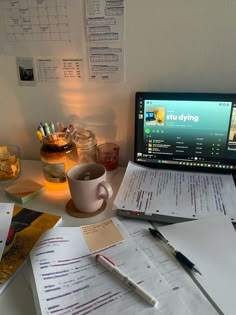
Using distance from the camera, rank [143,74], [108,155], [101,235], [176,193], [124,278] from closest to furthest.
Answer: [124,278]
[101,235]
[176,193]
[143,74]
[108,155]

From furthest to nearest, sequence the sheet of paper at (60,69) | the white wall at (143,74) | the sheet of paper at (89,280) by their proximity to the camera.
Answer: the sheet of paper at (60,69) → the white wall at (143,74) → the sheet of paper at (89,280)

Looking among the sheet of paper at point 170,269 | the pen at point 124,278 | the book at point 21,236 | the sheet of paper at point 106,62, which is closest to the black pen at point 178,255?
the sheet of paper at point 170,269

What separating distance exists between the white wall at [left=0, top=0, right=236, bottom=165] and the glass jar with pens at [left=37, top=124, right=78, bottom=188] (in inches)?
5.2

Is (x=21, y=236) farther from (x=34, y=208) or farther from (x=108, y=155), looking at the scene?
(x=108, y=155)

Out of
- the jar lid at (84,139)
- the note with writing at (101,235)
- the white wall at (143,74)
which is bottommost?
the note with writing at (101,235)

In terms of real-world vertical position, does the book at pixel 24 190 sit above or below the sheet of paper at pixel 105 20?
below

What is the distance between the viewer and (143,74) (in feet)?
3.05

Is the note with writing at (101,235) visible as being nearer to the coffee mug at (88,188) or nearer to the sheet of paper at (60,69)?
the coffee mug at (88,188)

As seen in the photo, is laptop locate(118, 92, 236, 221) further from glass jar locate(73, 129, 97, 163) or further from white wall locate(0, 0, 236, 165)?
glass jar locate(73, 129, 97, 163)

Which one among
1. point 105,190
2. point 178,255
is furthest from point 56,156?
point 178,255

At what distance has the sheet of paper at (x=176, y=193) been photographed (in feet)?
2.47

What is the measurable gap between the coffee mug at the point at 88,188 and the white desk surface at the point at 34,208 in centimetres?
3

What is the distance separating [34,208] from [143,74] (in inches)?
21.0

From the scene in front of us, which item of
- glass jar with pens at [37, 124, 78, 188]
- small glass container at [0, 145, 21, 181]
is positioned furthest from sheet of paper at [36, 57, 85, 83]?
small glass container at [0, 145, 21, 181]
